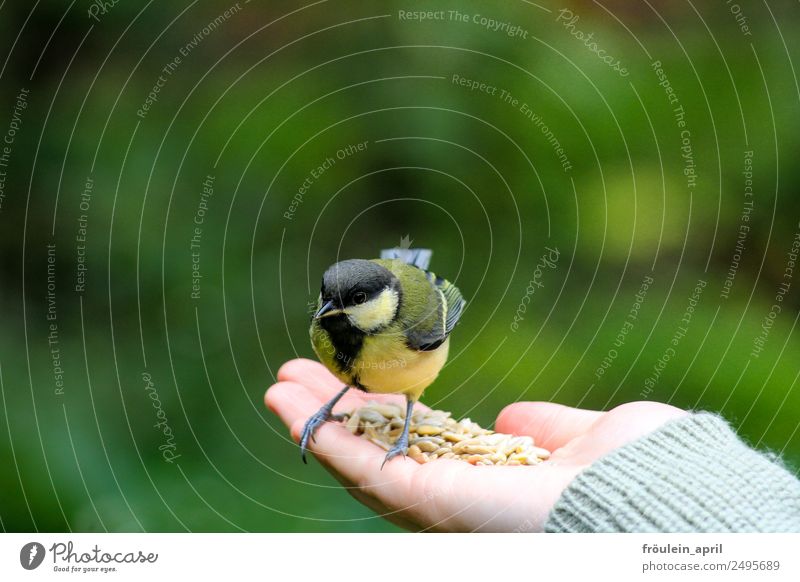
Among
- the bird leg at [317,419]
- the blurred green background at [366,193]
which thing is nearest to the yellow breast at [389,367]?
the bird leg at [317,419]

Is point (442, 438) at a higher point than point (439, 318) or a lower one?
lower

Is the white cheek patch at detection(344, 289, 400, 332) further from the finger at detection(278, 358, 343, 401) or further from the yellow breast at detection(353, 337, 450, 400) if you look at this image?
the finger at detection(278, 358, 343, 401)

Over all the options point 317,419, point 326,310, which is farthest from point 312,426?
point 326,310

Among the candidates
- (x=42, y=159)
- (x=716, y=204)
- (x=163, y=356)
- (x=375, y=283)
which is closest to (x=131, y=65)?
(x=42, y=159)

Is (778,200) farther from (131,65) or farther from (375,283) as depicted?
(131,65)

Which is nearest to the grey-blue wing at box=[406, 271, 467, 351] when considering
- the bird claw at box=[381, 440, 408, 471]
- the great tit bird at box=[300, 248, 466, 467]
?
the great tit bird at box=[300, 248, 466, 467]

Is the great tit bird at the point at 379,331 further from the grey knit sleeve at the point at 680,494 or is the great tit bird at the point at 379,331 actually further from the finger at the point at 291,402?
the grey knit sleeve at the point at 680,494

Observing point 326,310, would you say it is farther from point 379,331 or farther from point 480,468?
point 480,468
